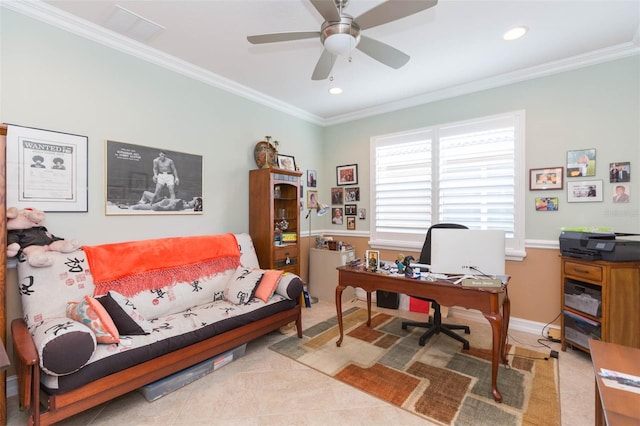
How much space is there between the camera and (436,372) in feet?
7.99

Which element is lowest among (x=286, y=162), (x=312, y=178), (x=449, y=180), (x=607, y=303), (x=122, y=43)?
(x=607, y=303)

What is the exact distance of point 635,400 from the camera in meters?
1.04

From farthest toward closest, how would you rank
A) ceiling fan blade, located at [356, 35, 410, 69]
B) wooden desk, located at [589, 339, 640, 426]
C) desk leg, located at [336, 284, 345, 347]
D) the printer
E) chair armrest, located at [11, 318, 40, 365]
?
1. desk leg, located at [336, 284, 345, 347]
2. the printer
3. ceiling fan blade, located at [356, 35, 410, 69]
4. chair armrest, located at [11, 318, 40, 365]
5. wooden desk, located at [589, 339, 640, 426]

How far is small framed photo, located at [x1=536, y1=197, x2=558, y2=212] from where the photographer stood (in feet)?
10.2

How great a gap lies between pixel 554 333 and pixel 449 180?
1.97 meters

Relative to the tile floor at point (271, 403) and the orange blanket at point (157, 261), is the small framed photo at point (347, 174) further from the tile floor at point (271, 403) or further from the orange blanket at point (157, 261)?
the tile floor at point (271, 403)

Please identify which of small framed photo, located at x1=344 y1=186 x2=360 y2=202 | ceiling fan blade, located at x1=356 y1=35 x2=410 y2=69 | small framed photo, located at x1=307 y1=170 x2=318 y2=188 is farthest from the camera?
small framed photo, located at x1=307 y1=170 x2=318 y2=188

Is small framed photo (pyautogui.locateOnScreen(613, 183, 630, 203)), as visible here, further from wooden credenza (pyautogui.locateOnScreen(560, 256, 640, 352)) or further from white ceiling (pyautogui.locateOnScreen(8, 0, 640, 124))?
white ceiling (pyautogui.locateOnScreen(8, 0, 640, 124))

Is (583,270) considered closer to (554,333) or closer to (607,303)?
(607,303)

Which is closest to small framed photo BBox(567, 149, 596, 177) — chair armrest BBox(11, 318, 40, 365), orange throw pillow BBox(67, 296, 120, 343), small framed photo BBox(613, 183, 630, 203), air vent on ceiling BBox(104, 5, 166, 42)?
small framed photo BBox(613, 183, 630, 203)

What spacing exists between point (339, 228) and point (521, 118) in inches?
111

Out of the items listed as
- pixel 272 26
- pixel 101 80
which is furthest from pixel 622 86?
pixel 101 80

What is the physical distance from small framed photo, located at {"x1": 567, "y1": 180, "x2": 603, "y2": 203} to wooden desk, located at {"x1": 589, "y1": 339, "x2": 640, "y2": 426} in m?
2.08

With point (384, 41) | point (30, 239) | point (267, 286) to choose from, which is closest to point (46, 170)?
point (30, 239)
